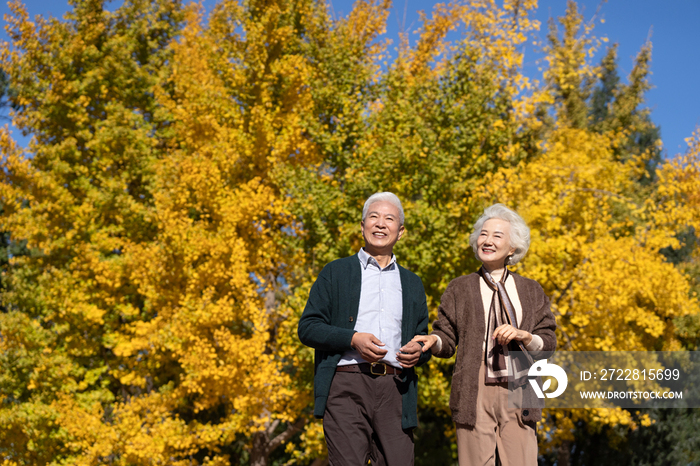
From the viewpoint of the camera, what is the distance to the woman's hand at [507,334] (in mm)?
2789

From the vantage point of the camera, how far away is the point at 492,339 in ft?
10.1

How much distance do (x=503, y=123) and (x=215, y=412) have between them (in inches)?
443

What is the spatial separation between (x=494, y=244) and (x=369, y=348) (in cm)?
104

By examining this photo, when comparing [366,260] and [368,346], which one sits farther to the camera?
[366,260]

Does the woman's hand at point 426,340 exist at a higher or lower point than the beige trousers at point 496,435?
higher

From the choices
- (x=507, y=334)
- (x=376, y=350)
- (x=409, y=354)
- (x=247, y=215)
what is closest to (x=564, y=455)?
(x=247, y=215)

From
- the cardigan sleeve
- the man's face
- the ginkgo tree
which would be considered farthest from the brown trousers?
the ginkgo tree

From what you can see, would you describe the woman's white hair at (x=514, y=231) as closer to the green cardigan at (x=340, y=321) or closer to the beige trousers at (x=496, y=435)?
the green cardigan at (x=340, y=321)

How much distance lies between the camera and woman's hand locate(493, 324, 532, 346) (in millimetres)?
2789

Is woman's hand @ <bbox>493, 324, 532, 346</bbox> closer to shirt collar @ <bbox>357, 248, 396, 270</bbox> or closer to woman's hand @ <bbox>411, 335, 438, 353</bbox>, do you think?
woman's hand @ <bbox>411, 335, 438, 353</bbox>

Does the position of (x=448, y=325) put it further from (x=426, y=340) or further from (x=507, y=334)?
(x=507, y=334)

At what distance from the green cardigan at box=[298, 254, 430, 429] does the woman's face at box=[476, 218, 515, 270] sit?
16.9 inches

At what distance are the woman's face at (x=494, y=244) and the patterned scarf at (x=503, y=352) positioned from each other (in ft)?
0.46

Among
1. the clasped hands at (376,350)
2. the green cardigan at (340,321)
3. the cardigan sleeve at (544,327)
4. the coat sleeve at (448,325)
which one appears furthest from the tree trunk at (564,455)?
the clasped hands at (376,350)
